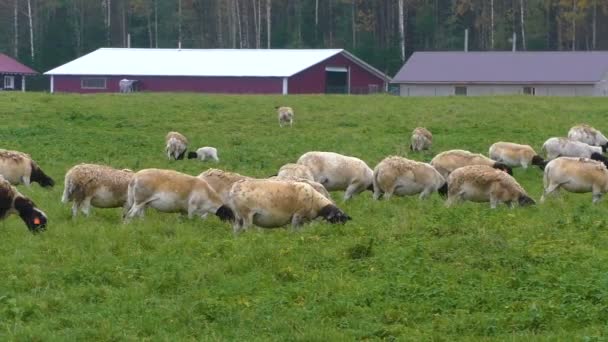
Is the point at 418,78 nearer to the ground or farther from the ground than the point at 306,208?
farther from the ground

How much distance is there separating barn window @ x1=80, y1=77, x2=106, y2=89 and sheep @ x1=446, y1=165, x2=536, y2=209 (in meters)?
63.9

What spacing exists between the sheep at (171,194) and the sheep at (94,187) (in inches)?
28.7

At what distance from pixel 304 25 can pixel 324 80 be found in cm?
3207

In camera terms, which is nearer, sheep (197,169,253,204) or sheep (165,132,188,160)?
sheep (197,169,253,204)

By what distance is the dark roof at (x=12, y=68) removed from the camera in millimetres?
87688

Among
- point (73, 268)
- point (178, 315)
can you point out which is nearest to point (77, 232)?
point (73, 268)

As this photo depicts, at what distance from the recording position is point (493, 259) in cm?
1355

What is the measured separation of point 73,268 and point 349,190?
29.5 ft

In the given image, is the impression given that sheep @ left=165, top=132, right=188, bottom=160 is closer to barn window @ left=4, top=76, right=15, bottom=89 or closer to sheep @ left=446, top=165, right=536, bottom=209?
sheep @ left=446, top=165, right=536, bottom=209

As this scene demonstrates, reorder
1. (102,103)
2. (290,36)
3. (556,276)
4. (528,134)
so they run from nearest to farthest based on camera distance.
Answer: (556,276) < (528,134) < (102,103) < (290,36)

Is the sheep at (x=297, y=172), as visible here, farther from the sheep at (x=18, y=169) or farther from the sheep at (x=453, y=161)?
the sheep at (x=18, y=169)

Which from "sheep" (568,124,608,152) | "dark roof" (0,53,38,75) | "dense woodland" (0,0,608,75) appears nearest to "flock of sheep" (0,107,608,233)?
"sheep" (568,124,608,152)

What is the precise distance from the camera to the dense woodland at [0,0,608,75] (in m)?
98.2

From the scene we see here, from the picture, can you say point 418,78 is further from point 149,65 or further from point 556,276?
point 556,276
